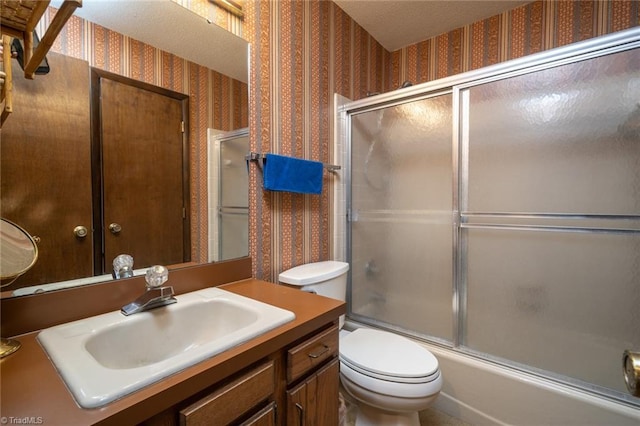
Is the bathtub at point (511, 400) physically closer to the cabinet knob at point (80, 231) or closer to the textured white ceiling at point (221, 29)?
the cabinet knob at point (80, 231)

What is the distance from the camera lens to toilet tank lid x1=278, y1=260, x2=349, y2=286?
52.4 inches

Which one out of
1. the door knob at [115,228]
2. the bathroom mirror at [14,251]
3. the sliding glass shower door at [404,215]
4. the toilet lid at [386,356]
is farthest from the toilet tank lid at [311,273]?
the bathroom mirror at [14,251]

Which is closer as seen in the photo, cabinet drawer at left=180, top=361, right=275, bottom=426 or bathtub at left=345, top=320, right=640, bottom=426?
cabinet drawer at left=180, top=361, right=275, bottom=426

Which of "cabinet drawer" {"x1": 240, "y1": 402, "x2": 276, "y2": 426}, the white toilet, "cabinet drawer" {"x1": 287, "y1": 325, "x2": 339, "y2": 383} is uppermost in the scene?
"cabinet drawer" {"x1": 287, "y1": 325, "x2": 339, "y2": 383}

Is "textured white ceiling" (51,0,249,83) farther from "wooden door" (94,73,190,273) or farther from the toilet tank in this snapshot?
the toilet tank

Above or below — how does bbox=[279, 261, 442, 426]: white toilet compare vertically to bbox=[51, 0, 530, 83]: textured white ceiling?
below

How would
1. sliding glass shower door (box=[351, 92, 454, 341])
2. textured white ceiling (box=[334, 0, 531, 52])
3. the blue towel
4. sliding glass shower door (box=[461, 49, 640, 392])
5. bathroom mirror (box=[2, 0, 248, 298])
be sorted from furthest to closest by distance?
1. textured white ceiling (box=[334, 0, 531, 52])
2. sliding glass shower door (box=[351, 92, 454, 341])
3. the blue towel
4. sliding glass shower door (box=[461, 49, 640, 392])
5. bathroom mirror (box=[2, 0, 248, 298])

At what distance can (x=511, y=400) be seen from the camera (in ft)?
4.46

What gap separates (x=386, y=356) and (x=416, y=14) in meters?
2.10

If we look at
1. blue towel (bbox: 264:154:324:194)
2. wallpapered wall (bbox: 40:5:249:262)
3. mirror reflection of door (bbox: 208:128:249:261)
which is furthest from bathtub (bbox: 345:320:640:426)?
wallpapered wall (bbox: 40:5:249:262)

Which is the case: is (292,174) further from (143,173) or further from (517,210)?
(517,210)

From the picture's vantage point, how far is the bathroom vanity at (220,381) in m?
0.47

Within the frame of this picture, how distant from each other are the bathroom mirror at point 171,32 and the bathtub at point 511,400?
1.50 m

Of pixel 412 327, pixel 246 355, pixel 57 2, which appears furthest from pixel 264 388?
pixel 412 327
